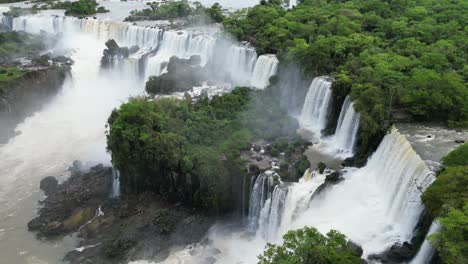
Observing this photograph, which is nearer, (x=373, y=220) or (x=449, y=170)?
(x=449, y=170)

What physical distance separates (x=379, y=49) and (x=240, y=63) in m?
13.3

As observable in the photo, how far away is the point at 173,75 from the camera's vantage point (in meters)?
44.8

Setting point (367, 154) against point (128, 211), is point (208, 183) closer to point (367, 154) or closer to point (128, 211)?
point (128, 211)

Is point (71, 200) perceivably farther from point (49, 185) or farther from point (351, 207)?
point (351, 207)

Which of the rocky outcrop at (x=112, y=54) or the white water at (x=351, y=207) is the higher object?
the rocky outcrop at (x=112, y=54)

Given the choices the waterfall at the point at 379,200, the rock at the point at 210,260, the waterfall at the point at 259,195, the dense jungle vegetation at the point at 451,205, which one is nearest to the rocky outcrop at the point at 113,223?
the rock at the point at 210,260

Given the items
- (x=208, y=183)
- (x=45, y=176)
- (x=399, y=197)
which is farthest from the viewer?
(x=45, y=176)

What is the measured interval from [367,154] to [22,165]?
83.8ft

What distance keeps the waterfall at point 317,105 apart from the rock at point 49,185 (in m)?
18.4

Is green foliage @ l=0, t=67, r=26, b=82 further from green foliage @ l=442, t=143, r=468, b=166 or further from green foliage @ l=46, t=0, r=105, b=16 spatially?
green foliage @ l=442, t=143, r=468, b=166

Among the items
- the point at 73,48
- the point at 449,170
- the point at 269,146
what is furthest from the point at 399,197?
the point at 73,48

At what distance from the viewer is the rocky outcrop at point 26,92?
4375 centimetres

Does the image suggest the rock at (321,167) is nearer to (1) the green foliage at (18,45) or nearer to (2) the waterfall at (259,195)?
(2) the waterfall at (259,195)

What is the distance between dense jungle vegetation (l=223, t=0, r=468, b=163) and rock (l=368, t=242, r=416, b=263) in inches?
326
